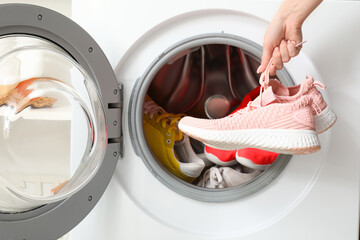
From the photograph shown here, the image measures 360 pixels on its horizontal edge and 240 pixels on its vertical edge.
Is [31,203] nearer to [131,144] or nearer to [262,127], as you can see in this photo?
[131,144]

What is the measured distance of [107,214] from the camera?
92cm

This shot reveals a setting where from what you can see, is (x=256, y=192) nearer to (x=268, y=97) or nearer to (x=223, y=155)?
(x=223, y=155)

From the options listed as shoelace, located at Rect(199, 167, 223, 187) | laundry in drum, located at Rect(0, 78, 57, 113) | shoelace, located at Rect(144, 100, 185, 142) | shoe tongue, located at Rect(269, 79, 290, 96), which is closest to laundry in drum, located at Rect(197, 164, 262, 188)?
shoelace, located at Rect(199, 167, 223, 187)

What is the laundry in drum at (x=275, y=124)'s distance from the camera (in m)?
0.73

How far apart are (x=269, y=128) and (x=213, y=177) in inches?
11.4

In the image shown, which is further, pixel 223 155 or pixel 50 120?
pixel 223 155

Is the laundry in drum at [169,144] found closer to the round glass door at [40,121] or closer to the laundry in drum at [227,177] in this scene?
the laundry in drum at [227,177]

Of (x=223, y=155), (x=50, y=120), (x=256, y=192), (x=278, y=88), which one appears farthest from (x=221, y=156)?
(x=50, y=120)

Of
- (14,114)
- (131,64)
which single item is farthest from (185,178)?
(14,114)

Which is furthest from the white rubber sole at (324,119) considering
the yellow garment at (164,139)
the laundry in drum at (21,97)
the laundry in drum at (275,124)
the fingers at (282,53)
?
the laundry in drum at (21,97)

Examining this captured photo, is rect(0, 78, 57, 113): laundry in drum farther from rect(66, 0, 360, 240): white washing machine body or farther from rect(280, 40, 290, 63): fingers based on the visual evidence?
rect(280, 40, 290, 63): fingers

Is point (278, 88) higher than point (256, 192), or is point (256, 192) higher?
point (278, 88)

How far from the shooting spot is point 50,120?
2.69 feet

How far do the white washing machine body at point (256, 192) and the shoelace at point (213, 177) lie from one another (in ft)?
0.27
